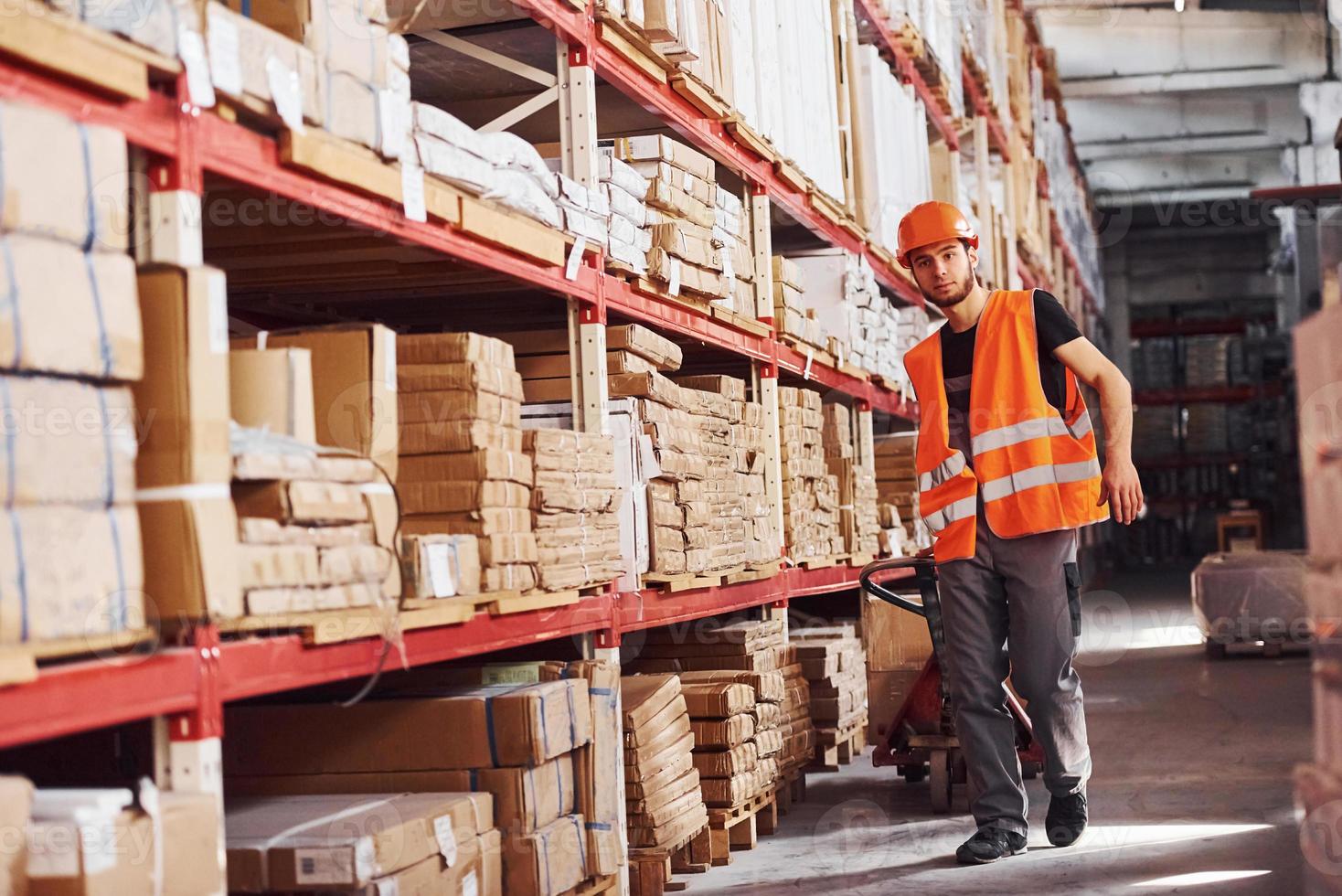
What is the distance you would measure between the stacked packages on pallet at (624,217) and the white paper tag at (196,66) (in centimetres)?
235

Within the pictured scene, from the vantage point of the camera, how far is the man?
5359 mm

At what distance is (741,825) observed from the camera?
6.08 m

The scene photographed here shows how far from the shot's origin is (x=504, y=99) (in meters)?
6.09

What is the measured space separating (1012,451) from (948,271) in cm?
73

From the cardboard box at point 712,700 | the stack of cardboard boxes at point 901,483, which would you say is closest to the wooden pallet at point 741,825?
the cardboard box at point 712,700

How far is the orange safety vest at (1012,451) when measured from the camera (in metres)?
5.35

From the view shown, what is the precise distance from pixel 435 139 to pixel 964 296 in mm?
2383

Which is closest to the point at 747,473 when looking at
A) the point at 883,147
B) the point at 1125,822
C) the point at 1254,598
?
the point at 1125,822

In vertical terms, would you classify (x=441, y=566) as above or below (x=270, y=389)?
below

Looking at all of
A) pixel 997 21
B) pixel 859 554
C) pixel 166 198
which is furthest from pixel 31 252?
pixel 997 21

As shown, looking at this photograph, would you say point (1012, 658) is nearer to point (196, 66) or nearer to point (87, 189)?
point (196, 66)

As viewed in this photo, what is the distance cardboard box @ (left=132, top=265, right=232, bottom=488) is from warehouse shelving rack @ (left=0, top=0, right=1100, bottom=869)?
0.26ft

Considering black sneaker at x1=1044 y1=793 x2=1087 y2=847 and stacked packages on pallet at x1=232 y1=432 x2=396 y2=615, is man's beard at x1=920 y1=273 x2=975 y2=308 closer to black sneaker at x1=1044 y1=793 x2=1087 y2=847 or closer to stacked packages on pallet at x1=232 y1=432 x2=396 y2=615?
black sneaker at x1=1044 y1=793 x2=1087 y2=847

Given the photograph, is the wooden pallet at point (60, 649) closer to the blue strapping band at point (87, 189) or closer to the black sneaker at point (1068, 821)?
the blue strapping band at point (87, 189)
